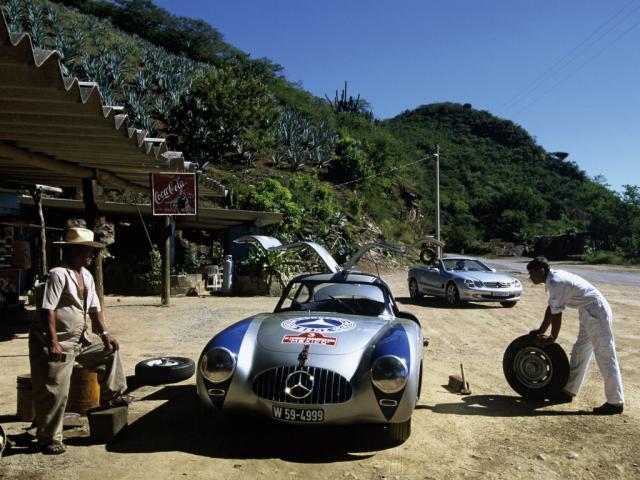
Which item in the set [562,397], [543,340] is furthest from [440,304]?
[543,340]

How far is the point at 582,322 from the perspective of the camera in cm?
583

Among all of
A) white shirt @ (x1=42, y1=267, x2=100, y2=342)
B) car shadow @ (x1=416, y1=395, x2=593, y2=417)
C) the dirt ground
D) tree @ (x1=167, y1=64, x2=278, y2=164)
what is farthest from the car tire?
tree @ (x1=167, y1=64, x2=278, y2=164)

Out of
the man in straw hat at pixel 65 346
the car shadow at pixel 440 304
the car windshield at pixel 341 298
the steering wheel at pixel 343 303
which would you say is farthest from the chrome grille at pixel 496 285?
the man in straw hat at pixel 65 346

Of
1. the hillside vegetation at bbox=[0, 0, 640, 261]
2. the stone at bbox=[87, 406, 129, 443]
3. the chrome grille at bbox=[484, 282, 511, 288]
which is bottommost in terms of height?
the stone at bbox=[87, 406, 129, 443]

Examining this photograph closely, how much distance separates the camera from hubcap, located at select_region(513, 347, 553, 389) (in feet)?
19.2

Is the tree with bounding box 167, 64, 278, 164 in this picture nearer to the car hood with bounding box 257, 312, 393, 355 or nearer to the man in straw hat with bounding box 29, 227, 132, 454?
the car hood with bounding box 257, 312, 393, 355

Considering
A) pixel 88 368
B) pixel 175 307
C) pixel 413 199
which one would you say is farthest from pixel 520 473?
pixel 413 199

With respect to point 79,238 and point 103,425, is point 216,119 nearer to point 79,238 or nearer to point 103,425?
point 79,238

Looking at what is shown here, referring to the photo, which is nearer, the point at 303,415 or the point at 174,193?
the point at 303,415

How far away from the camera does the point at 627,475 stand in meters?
4.09

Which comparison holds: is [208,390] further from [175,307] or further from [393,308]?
[175,307]

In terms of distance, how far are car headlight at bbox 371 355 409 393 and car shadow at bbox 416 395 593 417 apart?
56.8 inches

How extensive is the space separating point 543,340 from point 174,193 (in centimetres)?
877

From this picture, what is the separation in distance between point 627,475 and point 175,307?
1145 centimetres
